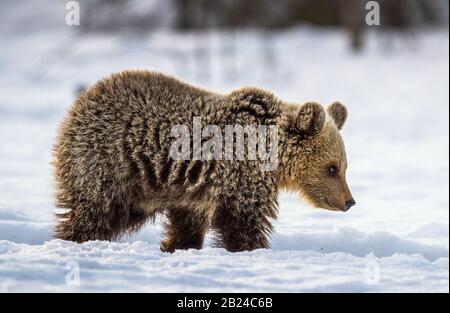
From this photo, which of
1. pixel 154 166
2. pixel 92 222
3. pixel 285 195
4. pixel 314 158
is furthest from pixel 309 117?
pixel 285 195

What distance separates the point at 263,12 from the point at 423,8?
161 inches

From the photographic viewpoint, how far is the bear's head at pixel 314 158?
5918mm

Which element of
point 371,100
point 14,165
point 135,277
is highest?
point 371,100

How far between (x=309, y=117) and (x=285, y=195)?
4.00 meters

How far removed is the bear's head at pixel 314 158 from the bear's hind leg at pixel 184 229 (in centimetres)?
67

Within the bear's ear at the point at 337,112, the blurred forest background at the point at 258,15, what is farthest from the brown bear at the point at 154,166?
the blurred forest background at the point at 258,15

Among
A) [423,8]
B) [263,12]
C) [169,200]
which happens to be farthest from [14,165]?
[423,8]

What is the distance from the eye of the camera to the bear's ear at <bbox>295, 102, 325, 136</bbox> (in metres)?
5.88

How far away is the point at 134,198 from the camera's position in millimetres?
5664

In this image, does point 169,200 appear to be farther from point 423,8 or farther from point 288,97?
point 423,8

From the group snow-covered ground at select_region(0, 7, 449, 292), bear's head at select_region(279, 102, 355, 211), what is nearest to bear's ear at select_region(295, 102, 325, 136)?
bear's head at select_region(279, 102, 355, 211)

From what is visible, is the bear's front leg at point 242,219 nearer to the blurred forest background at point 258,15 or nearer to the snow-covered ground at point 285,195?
the snow-covered ground at point 285,195

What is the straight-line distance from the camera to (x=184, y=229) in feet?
20.1

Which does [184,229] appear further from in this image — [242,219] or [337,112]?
[337,112]
